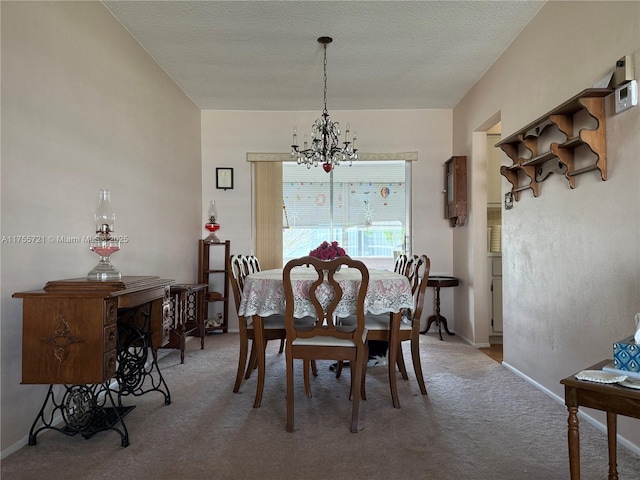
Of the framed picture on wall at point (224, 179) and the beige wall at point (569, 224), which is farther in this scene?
the framed picture on wall at point (224, 179)

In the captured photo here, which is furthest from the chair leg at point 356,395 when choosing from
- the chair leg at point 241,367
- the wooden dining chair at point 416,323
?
the chair leg at point 241,367

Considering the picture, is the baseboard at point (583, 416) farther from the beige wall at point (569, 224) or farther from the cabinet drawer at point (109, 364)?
the cabinet drawer at point (109, 364)

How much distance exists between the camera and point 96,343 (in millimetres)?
1964

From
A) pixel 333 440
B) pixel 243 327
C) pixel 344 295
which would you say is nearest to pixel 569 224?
pixel 344 295

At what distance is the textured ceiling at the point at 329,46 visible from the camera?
3.01 meters

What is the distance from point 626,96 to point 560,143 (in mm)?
579

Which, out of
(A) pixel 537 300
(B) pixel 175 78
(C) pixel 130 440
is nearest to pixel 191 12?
(B) pixel 175 78

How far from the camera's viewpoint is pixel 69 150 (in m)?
2.52

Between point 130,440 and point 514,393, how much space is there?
7.86ft

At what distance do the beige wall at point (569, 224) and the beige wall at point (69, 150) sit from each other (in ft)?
9.84

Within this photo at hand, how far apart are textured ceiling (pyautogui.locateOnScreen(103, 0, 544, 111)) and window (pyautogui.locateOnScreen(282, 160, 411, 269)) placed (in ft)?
3.64

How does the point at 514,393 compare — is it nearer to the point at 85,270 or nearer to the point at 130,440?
the point at 130,440

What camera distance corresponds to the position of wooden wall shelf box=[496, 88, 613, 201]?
87.9 inches

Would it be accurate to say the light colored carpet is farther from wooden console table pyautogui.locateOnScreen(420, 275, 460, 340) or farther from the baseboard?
wooden console table pyautogui.locateOnScreen(420, 275, 460, 340)
